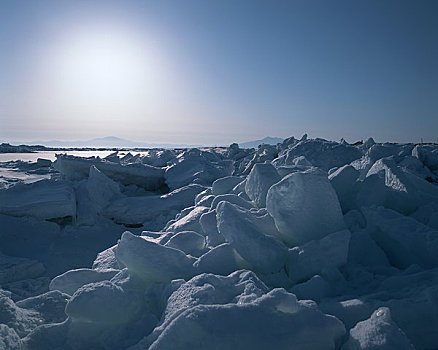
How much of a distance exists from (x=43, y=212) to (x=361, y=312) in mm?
4374

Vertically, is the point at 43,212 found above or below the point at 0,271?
above

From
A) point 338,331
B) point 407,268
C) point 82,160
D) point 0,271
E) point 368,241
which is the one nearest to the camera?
point 338,331

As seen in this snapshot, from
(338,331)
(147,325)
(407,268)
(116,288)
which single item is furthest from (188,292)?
(407,268)

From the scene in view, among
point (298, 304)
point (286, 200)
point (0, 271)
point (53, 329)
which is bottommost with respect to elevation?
point (0, 271)

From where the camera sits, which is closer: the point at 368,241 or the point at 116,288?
the point at 116,288

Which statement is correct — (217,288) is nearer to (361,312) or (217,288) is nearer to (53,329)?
(361,312)

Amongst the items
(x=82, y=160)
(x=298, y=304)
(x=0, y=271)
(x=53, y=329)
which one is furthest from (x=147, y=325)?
(x=82, y=160)

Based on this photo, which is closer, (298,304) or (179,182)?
(298,304)

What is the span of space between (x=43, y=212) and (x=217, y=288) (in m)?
3.77

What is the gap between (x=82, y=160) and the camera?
6609 millimetres

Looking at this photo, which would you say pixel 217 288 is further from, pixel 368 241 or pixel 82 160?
pixel 82 160

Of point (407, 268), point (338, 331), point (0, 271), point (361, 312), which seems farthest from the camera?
point (0, 271)

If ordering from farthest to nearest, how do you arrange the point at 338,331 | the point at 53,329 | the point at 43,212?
the point at 43,212 < the point at 53,329 < the point at 338,331

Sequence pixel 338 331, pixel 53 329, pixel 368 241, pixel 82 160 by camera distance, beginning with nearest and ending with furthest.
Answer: pixel 338 331
pixel 53 329
pixel 368 241
pixel 82 160
